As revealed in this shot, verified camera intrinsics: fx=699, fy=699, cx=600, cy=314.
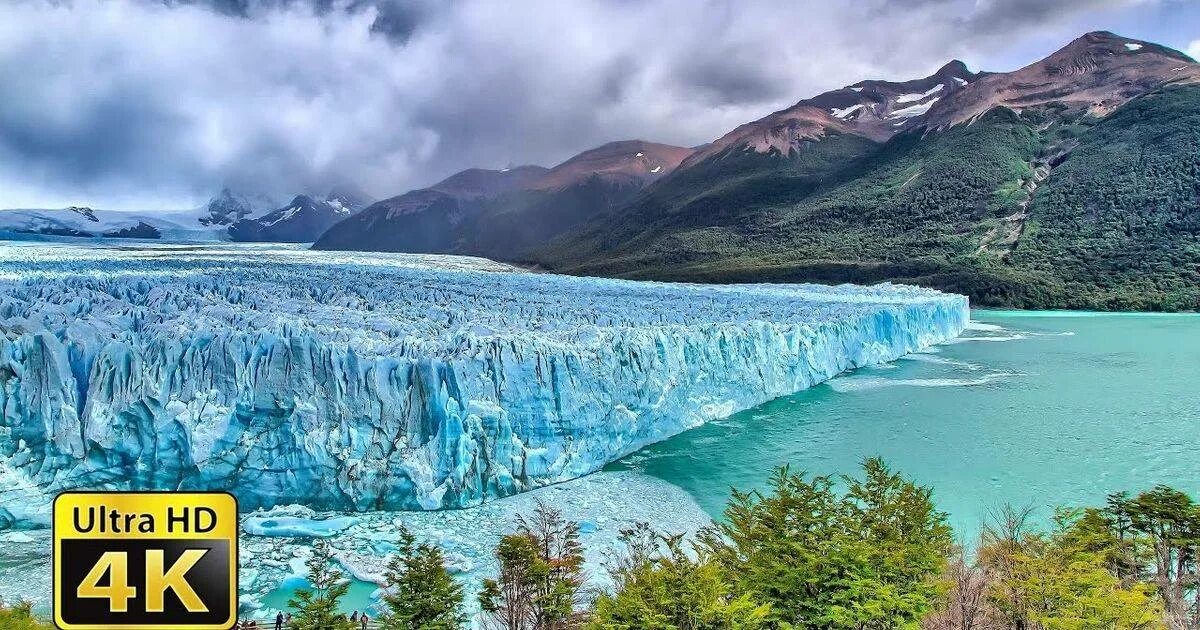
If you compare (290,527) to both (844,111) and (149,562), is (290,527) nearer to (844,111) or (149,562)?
(149,562)

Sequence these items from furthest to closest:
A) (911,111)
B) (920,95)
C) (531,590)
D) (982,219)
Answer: (920,95), (911,111), (982,219), (531,590)

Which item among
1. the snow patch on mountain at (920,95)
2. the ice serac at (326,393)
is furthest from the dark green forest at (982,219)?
the snow patch on mountain at (920,95)

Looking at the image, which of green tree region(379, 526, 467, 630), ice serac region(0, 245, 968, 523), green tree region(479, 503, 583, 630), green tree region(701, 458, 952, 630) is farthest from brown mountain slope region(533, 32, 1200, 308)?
green tree region(379, 526, 467, 630)

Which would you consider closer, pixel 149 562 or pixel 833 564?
pixel 149 562

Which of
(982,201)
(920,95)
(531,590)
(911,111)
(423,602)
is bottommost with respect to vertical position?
(531,590)

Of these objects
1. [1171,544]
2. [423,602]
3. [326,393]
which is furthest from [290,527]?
[1171,544]

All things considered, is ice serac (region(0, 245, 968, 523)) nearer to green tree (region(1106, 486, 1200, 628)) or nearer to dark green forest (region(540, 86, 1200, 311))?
green tree (region(1106, 486, 1200, 628))
